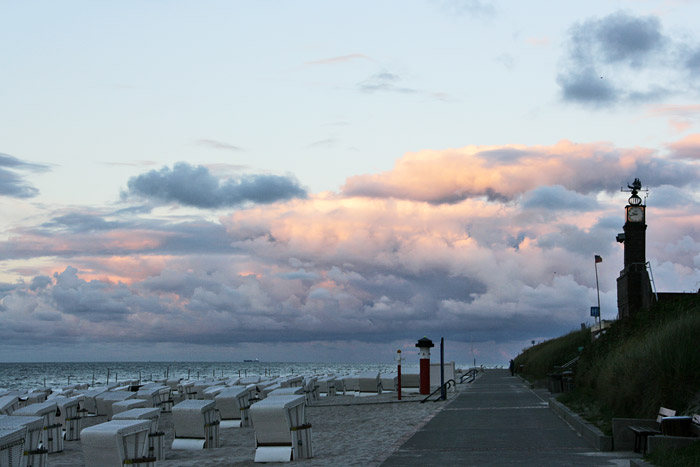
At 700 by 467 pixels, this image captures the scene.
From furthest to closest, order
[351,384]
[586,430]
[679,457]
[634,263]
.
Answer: [351,384], [634,263], [586,430], [679,457]

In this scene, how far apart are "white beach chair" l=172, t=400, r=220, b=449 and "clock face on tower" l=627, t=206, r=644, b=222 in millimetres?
24671

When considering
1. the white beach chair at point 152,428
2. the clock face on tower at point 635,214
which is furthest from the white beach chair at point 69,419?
the clock face on tower at point 635,214

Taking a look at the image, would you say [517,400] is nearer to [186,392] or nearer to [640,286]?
[640,286]

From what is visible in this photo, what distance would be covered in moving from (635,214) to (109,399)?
78.8 ft

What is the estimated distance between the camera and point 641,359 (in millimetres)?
16484

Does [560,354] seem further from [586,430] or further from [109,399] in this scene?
[586,430]

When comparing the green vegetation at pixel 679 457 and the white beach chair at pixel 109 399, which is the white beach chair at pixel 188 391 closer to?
the white beach chair at pixel 109 399

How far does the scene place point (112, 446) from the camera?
12430 mm

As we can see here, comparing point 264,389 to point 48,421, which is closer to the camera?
point 48,421

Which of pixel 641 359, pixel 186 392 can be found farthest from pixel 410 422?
pixel 186 392

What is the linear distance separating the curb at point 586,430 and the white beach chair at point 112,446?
791cm

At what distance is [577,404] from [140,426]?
48.1 ft

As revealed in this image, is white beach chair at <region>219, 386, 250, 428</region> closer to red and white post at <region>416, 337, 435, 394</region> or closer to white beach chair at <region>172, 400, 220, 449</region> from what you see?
white beach chair at <region>172, 400, 220, 449</region>

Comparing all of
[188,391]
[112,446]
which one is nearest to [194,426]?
[112,446]
